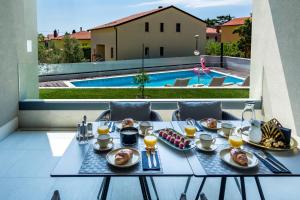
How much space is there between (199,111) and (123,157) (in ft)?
5.21

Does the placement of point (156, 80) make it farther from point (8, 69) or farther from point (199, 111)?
point (199, 111)

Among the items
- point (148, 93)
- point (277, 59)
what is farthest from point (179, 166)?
point (148, 93)

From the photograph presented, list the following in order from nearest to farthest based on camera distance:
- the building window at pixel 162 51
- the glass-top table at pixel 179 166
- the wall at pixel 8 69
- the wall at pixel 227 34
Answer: the glass-top table at pixel 179 166 → the wall at pixel 8 69 → the building window at pixel 162 51 → the wall at pixel 227 34

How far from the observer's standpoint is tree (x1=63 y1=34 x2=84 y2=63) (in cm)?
1420

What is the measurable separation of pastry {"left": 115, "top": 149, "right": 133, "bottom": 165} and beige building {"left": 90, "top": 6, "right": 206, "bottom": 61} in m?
17.3

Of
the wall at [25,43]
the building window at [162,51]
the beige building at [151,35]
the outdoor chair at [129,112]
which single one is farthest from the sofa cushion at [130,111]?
the building window at [162,51]

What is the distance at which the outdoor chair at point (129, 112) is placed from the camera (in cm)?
321

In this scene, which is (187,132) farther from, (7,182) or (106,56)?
(106,56)

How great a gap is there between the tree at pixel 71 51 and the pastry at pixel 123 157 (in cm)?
1283

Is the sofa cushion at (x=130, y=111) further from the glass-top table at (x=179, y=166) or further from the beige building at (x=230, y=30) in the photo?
the beige building at (x=230, y=30)

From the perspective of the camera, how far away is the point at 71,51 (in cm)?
1445

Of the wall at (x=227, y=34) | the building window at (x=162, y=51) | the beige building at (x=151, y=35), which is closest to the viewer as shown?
the beige building at (x=151, y=35)

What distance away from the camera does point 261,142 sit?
209 cm

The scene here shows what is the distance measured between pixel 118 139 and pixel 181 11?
19.1 m
